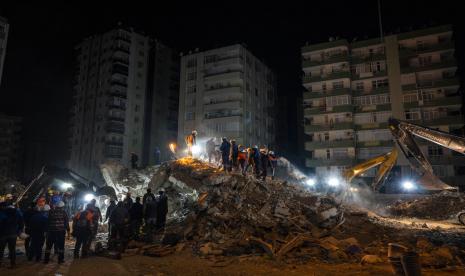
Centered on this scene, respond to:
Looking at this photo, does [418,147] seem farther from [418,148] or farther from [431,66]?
[431,66]

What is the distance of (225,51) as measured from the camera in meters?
55.4

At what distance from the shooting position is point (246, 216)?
1386 centimetres

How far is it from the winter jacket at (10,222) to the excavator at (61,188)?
6.99 m

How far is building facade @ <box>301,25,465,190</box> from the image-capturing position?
Result: 4350 cm

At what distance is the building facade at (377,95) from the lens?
4350cm

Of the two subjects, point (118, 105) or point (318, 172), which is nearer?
point (318, 172)

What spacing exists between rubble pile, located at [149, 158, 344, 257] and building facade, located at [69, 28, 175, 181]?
149 feet

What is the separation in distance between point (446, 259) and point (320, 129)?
134 feet

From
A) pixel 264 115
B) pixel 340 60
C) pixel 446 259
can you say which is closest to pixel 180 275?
pixel 446 259

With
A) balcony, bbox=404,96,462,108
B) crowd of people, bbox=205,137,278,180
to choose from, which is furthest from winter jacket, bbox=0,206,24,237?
balcony, bbox=404,96,462,108

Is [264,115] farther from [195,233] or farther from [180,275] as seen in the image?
[180,275]

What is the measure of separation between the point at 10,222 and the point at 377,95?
49468mm

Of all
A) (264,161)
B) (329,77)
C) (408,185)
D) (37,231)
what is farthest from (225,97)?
(37,231)

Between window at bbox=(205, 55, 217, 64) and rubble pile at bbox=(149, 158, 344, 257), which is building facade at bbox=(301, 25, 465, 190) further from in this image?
rubble pile at bbox=(149, 158, 344, 257)
